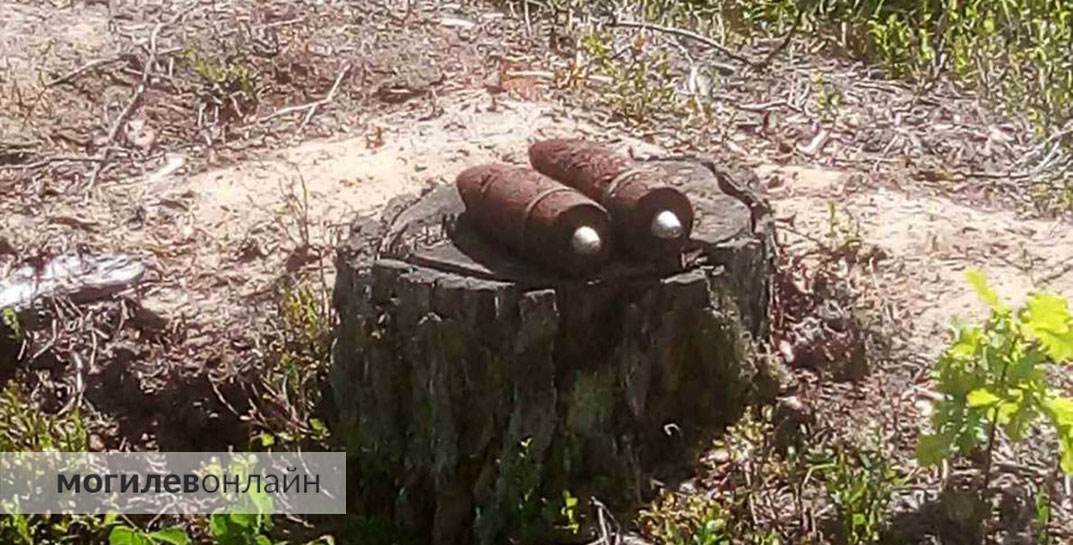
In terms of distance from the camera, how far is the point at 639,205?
3.38m

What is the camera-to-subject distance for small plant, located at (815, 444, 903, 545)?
135 inches

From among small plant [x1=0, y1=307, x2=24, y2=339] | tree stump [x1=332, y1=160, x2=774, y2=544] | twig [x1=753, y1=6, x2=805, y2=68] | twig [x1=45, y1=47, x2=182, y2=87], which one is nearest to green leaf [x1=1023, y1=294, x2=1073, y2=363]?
tree stump [x1=332, y1=160, x2=774, y2=544]

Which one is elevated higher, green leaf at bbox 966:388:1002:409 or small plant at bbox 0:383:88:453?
Answer: green leaf at bbox 966:388:1002:409

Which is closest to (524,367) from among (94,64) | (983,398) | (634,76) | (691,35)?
(983,398)

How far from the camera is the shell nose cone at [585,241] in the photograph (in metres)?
3.32

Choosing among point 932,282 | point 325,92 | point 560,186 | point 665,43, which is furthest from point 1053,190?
point 325,92

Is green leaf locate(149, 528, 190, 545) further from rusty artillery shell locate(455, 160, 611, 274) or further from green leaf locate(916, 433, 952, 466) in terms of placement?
green leaf locate(916, 433, 952, 466)

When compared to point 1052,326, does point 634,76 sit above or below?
below

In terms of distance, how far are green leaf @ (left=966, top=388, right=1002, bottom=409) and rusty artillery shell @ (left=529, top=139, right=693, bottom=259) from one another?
2.12 ft

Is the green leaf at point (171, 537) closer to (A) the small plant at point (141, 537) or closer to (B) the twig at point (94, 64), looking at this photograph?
(A) the small plant at point (141, 537)

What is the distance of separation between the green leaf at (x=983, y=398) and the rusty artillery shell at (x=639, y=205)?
646 millimetres

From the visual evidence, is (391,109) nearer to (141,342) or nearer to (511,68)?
(511,68)

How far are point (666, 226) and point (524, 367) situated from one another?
40 centimetres

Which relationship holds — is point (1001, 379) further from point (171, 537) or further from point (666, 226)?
point (171, 537)
